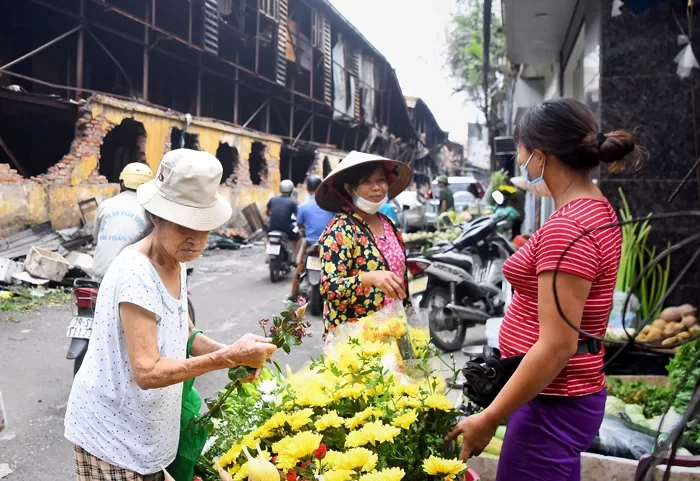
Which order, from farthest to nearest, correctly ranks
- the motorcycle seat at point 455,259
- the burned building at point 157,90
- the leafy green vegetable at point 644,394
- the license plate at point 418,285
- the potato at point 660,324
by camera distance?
the burned building at point 157,90, the motorcycle seat at point 455,259, the license plate at point 418,285, the potato at point 660,324, the leafy green vegetable at point 644,394

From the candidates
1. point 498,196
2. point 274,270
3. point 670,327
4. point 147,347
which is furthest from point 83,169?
point 147,347

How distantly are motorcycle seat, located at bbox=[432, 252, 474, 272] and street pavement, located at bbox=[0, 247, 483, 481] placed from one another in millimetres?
870

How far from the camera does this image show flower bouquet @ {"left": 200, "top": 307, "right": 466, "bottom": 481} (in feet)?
4.82

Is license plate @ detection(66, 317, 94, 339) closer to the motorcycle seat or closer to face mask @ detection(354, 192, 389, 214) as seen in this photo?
face mask @ detection(354, 192, 389, 214)

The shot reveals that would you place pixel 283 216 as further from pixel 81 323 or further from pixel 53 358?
pixel 81 323

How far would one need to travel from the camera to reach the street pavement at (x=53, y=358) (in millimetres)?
3752

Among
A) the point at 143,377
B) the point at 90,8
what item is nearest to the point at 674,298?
the point at 143,377

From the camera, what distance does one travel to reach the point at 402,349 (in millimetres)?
2152

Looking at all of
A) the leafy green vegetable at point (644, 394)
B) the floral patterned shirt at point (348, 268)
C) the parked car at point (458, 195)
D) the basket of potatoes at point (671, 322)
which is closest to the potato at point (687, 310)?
the basket of potatoes at point (671, 322)

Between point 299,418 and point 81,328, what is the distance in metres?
3.25

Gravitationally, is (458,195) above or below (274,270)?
above

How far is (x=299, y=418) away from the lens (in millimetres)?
1625

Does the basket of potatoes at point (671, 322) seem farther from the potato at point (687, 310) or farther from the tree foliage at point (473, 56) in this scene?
the tree foliage at point (473, 56)

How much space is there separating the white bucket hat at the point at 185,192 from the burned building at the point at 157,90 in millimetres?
9841
